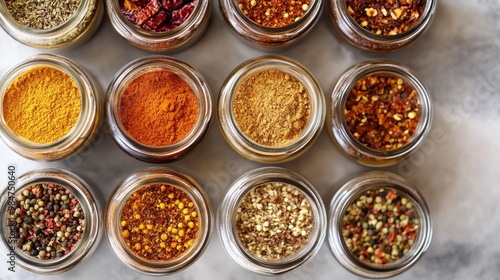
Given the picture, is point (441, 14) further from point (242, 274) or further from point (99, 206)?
point (99, 206)

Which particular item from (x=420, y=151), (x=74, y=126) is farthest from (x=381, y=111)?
(x=74, y=126)

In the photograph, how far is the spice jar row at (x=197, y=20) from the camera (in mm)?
1871

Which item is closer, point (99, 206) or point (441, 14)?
point (99, 206)

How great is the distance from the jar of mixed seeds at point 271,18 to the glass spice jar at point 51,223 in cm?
80

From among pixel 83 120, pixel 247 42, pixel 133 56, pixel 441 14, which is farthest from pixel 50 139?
pixel 441 14

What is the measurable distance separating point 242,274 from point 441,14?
1268 mm

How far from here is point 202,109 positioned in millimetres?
1914

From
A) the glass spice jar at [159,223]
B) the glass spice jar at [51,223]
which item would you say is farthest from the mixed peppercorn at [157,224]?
the glass spice jar at [51,223]

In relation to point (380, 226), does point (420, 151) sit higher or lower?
higher

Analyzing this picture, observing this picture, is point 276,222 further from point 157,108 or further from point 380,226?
point 157,108

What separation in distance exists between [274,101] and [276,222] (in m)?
0.43

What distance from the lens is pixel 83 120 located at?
6.13 ft

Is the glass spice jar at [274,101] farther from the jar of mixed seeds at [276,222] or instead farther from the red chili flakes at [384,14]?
the red chili flakes at [384,14]

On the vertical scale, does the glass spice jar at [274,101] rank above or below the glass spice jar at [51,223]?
above
